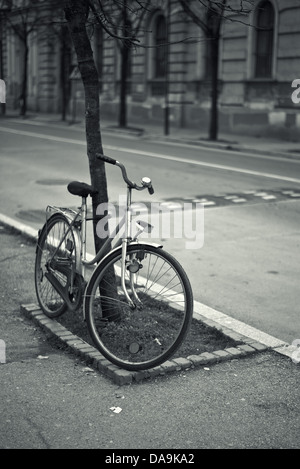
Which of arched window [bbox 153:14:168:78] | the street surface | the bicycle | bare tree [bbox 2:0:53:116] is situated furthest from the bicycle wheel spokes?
bare tree [bbox 2:0:53:116]

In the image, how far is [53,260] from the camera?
5668 millimetres

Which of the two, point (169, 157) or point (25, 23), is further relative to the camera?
point (25, 23)

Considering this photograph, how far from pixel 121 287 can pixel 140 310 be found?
254 millimetres

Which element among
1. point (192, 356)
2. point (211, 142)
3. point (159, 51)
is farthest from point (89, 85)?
point (159, 51)

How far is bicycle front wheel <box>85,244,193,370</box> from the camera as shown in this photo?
15.1 ft

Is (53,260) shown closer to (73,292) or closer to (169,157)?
(73,292)

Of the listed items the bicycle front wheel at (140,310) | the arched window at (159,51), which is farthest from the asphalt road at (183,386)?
the arched window at (159,51)

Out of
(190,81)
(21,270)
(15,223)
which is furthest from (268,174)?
(190,81)

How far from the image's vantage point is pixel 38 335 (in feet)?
17.8

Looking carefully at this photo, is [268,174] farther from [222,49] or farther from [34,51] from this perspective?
[34,51]

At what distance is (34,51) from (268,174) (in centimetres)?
3051

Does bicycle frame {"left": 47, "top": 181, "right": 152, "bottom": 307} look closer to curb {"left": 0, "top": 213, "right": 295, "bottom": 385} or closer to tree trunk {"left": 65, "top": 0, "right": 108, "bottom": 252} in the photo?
tree trunk {"left": 65, "top": 0, "right": 108, "bottom": 252}

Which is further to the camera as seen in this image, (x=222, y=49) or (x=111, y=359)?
(x=222, y=49)

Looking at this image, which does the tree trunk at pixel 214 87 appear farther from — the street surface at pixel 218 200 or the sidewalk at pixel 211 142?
the street surface at pixel 218 200
